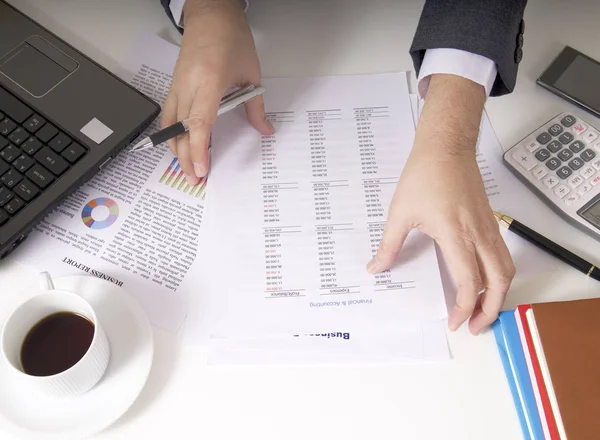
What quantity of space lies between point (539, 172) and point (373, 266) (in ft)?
0.76

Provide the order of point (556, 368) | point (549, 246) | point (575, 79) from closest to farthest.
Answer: point (556, 368) → point (549, 246) → point (575, 79)

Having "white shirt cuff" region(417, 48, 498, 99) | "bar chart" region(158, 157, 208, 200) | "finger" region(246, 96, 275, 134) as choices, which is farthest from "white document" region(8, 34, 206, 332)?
"white shirt cuff" region(417, 48, 498, 99)

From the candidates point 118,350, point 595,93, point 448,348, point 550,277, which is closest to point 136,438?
point 118,350

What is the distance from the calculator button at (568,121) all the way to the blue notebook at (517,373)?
0.85ft

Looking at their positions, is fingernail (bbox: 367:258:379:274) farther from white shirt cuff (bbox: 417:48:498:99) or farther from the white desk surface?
white shirt cuff (bbox: 417:48:498:99)

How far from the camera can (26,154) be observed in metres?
0.62

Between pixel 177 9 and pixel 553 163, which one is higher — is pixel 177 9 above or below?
above

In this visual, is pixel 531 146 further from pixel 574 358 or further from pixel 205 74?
pixel 205 74

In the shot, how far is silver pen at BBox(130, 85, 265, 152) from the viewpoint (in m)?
0.65

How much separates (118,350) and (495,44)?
0.53 metres

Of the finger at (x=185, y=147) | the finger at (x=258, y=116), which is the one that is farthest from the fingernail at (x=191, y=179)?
the finger at (x=258, y=116)

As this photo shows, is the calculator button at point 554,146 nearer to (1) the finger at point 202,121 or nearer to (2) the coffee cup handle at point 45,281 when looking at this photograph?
(1) the finger at point 202,121

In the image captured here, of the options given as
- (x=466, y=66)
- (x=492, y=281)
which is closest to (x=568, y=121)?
(x=466, y=66)

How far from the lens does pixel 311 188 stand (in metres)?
0.66
